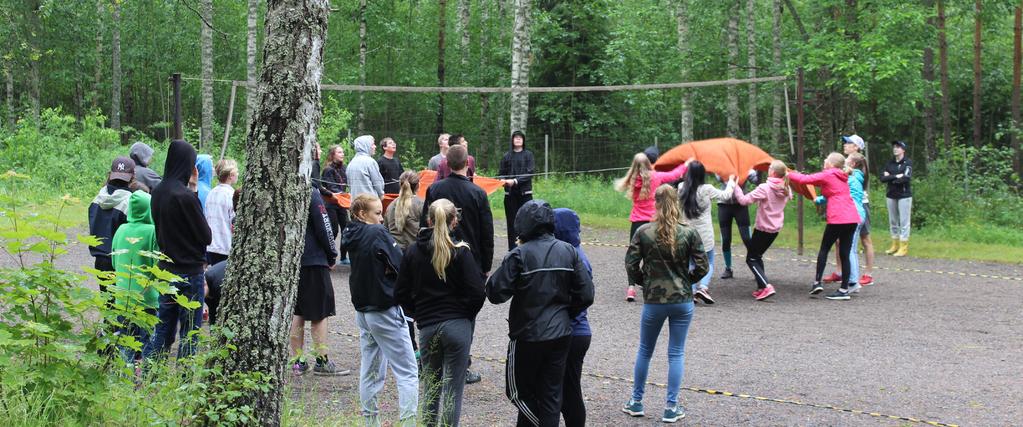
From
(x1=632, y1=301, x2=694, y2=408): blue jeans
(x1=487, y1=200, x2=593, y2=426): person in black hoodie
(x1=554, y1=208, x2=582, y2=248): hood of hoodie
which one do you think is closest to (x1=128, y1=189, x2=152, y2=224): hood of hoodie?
(x1=487, y1=200, x2=593, y2=426): person in black hoodie

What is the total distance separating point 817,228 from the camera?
1966cm

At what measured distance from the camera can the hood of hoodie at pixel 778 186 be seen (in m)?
12.0

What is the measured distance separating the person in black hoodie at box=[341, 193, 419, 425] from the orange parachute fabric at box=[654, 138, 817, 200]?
6355mm

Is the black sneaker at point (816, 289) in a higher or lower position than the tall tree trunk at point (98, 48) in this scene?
lower

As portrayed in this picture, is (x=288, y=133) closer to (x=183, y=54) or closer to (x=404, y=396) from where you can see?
(x=404, y=396)

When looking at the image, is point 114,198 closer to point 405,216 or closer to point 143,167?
point 143,167

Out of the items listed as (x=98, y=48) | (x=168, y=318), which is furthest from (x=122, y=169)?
(x=98, y=48)

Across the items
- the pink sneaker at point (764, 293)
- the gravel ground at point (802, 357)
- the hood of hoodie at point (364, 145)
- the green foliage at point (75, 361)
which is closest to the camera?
the green foliage at point (75, 361)

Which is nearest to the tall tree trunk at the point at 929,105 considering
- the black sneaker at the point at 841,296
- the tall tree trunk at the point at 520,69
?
the tall tree trunk at the point at 520,69

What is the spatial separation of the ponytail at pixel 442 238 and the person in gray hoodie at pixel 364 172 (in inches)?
228

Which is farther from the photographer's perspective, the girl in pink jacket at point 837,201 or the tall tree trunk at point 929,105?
the tall tree trunk at point 929,105

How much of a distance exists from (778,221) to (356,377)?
604 centimetres

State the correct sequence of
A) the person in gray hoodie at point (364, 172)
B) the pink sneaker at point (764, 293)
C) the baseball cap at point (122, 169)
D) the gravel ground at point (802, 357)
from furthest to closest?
the pink sneaker at point (764, 293)
the person in gray hoodie at point (364, 172)
the baseball cap at point (122, 169)
the gravel ground at point (802, 357)

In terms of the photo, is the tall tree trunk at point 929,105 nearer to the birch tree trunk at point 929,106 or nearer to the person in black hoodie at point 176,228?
the birch tree trunk at point 929,106
